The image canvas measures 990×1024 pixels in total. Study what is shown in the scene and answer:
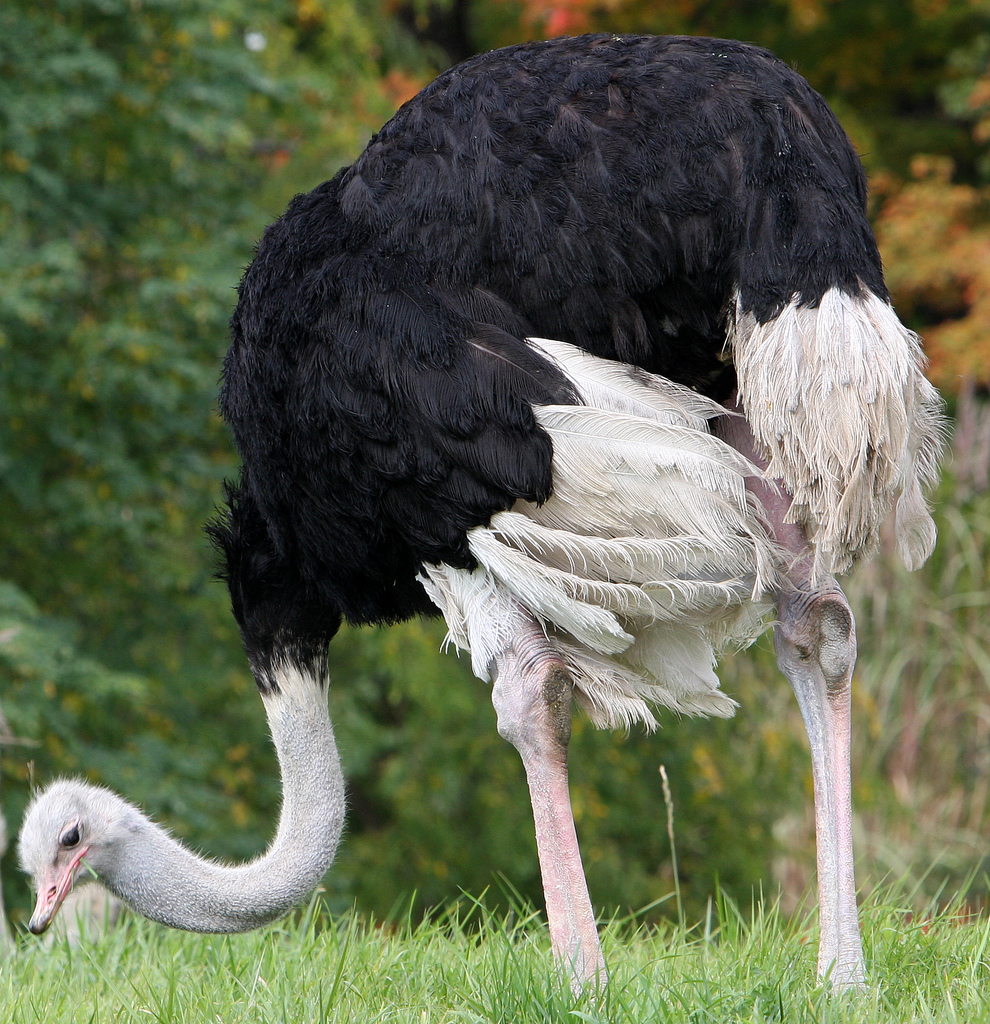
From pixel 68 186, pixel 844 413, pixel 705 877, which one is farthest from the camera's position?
pixel 705 877

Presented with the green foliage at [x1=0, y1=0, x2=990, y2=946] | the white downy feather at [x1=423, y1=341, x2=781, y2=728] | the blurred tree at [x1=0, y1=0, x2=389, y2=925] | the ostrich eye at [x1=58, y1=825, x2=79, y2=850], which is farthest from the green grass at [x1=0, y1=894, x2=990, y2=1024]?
the blurred tree at [x1=0, y1=0, x2=389, y2=925]

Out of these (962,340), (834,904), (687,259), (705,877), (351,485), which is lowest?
(705,877)

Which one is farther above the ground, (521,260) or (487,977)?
(521,260)

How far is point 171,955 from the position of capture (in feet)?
11.5

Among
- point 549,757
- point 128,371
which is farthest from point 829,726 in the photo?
point 128,371

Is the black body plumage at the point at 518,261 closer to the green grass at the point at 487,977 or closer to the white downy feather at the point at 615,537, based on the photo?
the white downy feather at the point at 615,537

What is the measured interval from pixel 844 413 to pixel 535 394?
1.91 feet

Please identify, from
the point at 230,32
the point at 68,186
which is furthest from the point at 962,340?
the point at 68,186

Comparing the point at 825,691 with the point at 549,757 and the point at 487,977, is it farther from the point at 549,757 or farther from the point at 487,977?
the point at 487,977

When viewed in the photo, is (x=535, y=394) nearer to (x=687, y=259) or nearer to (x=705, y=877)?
(x=687, y=259)

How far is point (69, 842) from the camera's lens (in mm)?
3504

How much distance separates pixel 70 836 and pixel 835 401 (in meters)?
2.06

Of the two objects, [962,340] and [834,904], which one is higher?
[834,904]

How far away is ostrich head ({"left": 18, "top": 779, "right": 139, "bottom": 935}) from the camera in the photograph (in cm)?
349
